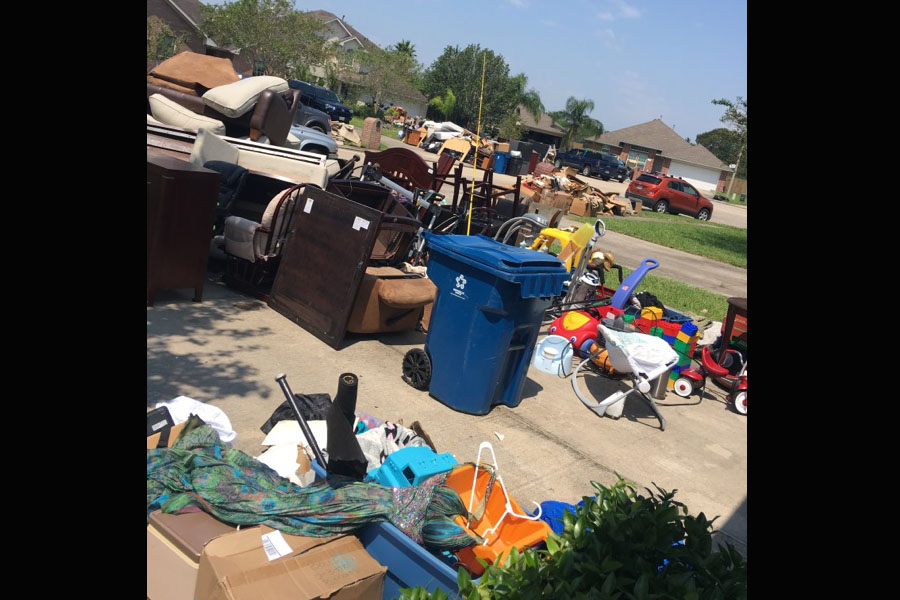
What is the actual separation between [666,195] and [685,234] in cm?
735

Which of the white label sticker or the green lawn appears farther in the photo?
the green lawn

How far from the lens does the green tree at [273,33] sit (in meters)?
38.3

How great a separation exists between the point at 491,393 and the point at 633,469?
1.29 metres

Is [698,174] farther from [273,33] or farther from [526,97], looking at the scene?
[273,33]

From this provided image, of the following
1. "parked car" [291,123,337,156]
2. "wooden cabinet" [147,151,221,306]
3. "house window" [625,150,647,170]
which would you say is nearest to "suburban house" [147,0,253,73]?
"parked car" [291,123,337,156]

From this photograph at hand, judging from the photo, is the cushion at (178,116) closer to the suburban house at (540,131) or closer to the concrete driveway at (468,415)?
the concrete driveway at (468,415)

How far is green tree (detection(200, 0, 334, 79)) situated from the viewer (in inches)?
1508

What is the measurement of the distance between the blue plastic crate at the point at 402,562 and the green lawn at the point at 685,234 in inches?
631

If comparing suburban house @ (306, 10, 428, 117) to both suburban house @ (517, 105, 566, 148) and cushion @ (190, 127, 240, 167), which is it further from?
cushion @ (190, 127, 240, 167)

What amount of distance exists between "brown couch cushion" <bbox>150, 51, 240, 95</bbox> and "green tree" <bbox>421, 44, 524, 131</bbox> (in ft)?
152

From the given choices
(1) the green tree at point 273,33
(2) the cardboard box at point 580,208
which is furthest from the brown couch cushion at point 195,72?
(1) the green tree at point 273,33

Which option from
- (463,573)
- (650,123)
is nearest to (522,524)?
(463,573)
